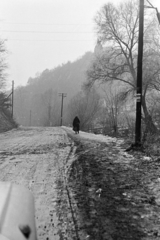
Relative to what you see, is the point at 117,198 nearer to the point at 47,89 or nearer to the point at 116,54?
the point at 116,54

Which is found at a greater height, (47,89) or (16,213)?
(47,89)

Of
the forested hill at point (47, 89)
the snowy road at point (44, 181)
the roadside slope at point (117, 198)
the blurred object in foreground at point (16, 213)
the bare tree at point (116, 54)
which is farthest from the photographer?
the forested hill at point (47, 89)

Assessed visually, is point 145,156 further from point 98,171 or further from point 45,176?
point 45,176

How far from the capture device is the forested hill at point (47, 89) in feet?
370

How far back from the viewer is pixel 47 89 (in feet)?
410

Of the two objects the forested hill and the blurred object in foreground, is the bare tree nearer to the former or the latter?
the blurred object in foreground

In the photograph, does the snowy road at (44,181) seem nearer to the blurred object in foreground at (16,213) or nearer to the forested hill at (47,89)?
the blurred object in foreground at (16,213)

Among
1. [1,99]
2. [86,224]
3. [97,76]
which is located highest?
[97,76]

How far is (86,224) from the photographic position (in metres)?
3.13

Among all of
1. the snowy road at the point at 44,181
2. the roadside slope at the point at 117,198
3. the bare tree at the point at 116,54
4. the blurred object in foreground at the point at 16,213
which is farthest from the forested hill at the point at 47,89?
the blurred object in foreground at the point at 16,213

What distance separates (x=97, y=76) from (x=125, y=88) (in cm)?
332

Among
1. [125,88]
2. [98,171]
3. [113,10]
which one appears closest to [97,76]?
[125,88]

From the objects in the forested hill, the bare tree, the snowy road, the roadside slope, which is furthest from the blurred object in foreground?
the forested hill

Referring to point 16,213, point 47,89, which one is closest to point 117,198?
point 16,213
